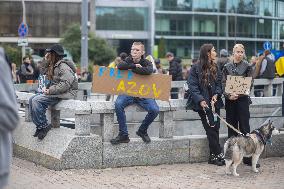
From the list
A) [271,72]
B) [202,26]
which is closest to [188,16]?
[202,26]

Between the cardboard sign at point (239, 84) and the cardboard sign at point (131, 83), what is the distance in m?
0.92

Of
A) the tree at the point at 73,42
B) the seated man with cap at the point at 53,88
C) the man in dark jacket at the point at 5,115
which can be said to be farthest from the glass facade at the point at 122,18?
the man in dark jacket at the point at 5,115

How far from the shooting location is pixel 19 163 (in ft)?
31.1

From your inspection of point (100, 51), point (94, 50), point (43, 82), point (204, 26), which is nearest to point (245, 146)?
point (43, 82)

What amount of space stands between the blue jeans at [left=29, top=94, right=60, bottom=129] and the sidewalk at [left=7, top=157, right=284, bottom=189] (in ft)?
2.10

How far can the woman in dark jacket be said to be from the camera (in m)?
9.30

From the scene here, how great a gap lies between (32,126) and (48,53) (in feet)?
4.09

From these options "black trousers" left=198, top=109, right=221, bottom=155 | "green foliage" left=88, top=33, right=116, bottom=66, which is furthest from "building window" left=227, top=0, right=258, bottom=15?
"black trousers" left=198, top=109, right=221, bottom=155

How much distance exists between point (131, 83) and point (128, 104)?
320mm

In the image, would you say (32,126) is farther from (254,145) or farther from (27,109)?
(254,145)

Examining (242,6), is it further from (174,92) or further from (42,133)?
(42,133)

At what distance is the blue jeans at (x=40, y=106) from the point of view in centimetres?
917

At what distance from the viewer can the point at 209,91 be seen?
30.8ft

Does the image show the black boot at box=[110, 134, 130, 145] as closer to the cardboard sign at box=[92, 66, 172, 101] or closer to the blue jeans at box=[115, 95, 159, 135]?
the blue jeans at box=[115, 95, 159, 135]
